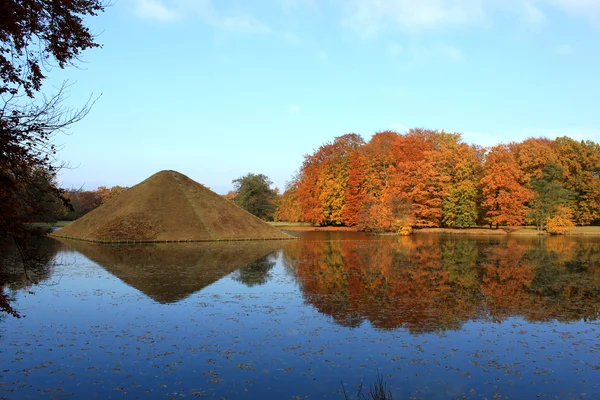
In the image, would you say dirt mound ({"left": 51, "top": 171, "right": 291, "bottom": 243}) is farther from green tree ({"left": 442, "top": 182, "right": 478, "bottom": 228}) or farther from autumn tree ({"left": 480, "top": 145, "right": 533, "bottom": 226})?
autumn tree ({"left": 480, "top": 145, "right": 533, "bottom": 226})

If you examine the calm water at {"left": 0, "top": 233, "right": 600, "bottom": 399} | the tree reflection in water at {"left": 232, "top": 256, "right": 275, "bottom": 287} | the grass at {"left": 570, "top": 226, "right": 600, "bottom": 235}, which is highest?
the grass at {"left": 570, "top": 226, "right": 600, "bottom": 235}

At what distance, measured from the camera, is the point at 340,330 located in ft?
39.8

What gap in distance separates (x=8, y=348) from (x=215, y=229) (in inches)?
1481

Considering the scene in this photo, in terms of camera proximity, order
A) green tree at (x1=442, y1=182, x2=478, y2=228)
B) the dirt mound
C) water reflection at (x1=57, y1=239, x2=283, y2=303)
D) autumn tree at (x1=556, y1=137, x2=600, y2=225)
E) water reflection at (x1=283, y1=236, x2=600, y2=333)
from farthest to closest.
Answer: autumn tree at (x1=556, y1=137, x2=600, y2=225), green tree at (x1=442, y1=182, x2=478, y2=228), the dirt mound, water reflection at (x1=57, y1=239, x2=283, y2=303), water reflection at (x1=283, y1=236, x2=600, y2=333)

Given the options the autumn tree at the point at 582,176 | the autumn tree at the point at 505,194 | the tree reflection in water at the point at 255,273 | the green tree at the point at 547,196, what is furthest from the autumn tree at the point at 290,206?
the tree reflection in water at the point at 255,273

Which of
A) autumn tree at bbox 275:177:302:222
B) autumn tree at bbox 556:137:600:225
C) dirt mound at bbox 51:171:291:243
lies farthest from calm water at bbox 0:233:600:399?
autumn tree at bbox 275:177:302:222

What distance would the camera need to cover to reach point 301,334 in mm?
11773

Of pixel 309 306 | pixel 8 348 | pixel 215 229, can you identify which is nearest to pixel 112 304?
pixel 8 348

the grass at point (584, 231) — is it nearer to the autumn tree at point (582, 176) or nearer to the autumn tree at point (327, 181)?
the autumn tree at point (582, 176)

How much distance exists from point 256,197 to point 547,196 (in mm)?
51906

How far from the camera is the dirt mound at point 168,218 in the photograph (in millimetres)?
45188

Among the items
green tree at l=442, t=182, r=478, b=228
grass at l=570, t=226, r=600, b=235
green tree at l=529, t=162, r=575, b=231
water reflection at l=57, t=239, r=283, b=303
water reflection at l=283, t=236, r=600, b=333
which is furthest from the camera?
green tree at l=442, t=182, r=478, b=228

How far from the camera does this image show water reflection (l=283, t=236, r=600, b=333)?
1379cm

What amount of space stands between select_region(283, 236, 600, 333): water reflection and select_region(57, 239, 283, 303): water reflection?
2.51 meters
